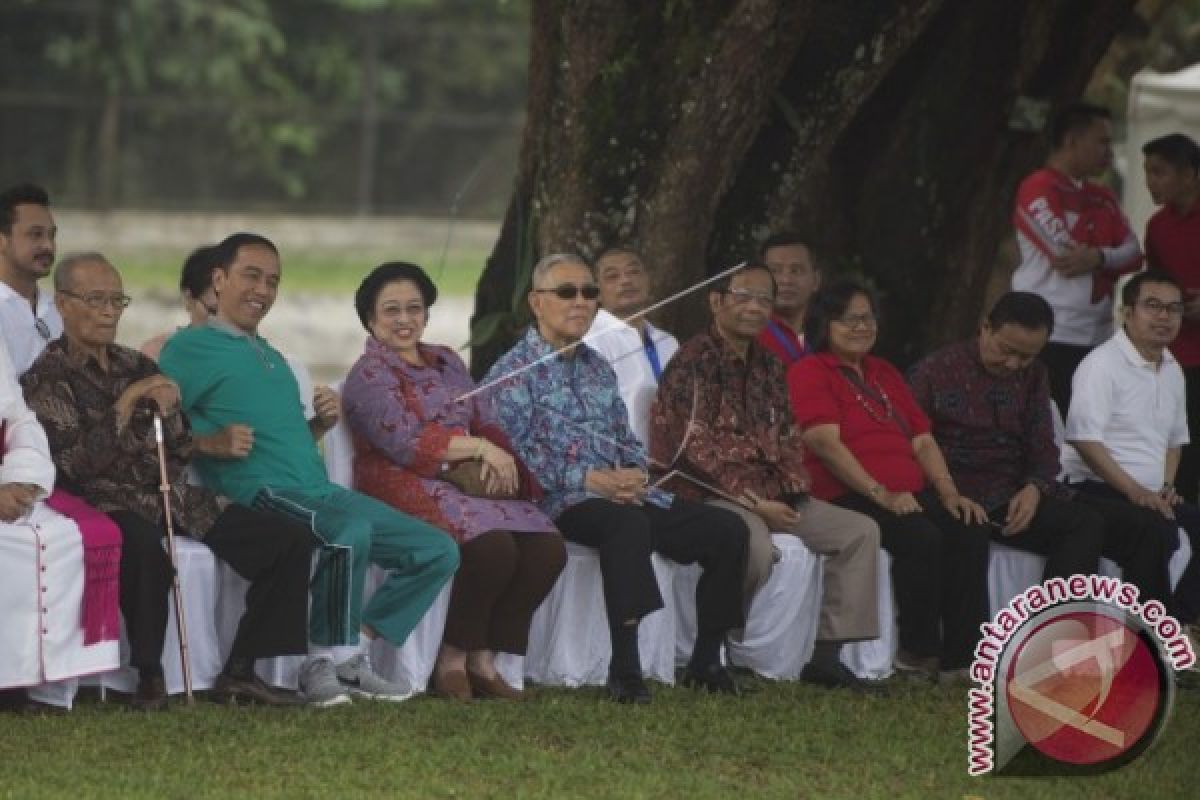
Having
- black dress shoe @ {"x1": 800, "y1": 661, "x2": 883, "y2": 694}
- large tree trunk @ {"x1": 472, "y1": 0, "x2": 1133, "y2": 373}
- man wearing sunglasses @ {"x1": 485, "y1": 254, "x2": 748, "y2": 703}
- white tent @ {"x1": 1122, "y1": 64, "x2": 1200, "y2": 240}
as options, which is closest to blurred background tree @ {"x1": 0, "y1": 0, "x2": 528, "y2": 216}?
white tent @ {"x1": 1122, "y1": 64, "x2": 1200, "y2": 240}

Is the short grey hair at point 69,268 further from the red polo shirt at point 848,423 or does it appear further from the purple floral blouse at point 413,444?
the red polo shirt at point 848,423

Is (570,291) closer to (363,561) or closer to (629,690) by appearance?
(363,561)

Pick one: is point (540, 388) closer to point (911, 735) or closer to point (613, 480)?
point (613, 480)

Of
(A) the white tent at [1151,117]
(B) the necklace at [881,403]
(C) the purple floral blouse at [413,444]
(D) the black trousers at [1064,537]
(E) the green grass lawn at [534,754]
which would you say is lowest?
(E) the green grass lawn at [534,754]

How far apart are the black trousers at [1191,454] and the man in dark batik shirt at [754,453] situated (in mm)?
2239

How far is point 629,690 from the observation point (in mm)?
8641

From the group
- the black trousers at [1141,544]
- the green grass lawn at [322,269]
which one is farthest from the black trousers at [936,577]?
the green grass lawn at [322,269]

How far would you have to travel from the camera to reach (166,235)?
91.6 feet

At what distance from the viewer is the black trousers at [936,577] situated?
9328 mm

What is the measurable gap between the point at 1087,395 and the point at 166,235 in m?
19.1

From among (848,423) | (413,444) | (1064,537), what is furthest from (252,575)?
(1064,537)

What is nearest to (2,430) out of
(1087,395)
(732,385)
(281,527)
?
(281,527)

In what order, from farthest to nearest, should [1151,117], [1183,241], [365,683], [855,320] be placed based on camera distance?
[1151,117] → [1183,241] → [855,320] → [365,683]

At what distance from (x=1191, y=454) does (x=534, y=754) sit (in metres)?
4.24
